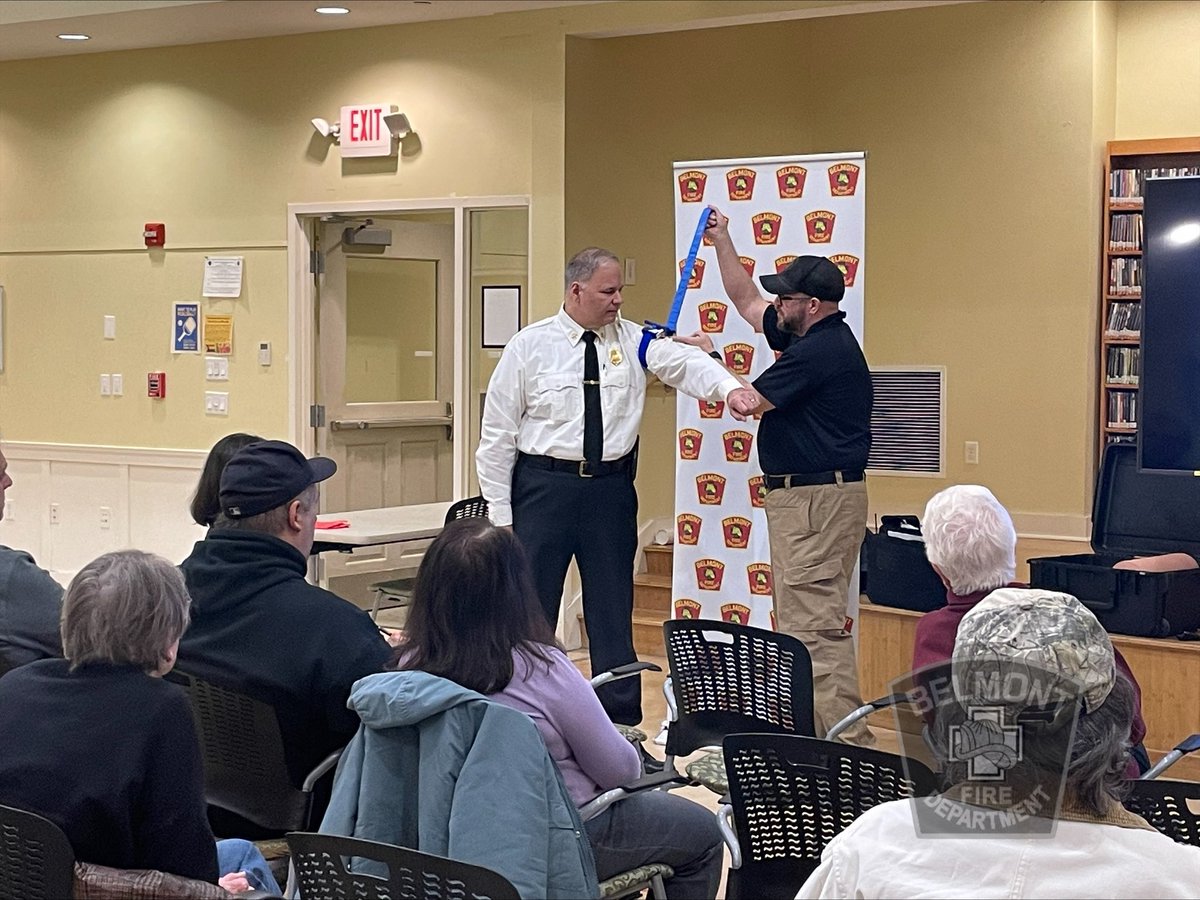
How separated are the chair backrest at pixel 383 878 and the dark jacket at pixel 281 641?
2.63ft

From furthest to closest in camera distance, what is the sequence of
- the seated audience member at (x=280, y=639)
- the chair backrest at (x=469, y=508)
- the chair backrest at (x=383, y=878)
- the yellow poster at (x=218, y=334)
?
the yellow poster at (x=218, y=334) → the chair backrest at (x=469, y=508) → the seated audience member at (x=280, y=639) → the chair backrest at (x=383, y=878)

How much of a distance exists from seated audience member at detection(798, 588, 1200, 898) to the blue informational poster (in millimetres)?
7212

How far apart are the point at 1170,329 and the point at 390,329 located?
4.07 meters

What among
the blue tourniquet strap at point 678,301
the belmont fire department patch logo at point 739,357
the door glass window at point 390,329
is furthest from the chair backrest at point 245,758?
the door glass window at point 390,329

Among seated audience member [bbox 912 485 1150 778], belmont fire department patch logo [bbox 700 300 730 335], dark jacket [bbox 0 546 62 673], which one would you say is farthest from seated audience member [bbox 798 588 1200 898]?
belmont fire department patch logo [bbox 700 300 730 335]

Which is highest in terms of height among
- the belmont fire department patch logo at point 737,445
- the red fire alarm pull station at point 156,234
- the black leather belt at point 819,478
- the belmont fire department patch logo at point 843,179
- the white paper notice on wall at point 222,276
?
the red fire alarm pull station at point 156,234

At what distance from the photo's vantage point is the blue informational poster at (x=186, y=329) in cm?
831

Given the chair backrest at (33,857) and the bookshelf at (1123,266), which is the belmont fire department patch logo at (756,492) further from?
the chair backrest at (33,857)

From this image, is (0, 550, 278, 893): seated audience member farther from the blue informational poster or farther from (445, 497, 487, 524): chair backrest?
the blue informational poster

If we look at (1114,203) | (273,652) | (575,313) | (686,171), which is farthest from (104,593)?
(1114,203)

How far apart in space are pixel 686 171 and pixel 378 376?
315cm

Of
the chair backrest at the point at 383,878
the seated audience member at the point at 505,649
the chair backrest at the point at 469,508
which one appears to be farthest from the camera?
the chair backrest at the point at 469,508

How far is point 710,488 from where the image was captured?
215 inches

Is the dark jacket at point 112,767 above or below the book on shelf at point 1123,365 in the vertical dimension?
below
